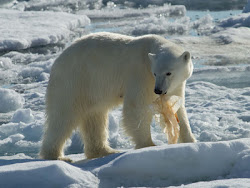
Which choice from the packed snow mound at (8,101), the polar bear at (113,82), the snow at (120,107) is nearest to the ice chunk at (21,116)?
the snow at (120,107)

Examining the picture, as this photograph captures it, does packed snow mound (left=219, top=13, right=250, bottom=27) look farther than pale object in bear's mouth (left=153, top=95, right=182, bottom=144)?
Yes

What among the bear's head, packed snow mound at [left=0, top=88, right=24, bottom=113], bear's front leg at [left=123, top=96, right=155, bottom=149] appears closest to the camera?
the bear's head

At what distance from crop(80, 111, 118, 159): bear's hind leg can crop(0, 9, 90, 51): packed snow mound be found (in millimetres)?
7794

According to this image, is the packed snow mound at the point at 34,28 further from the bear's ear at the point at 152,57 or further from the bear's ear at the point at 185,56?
the bear's ear at the point at 185,56

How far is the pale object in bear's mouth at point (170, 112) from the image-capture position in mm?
3957

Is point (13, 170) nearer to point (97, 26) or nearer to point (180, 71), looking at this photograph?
point (180, 71)

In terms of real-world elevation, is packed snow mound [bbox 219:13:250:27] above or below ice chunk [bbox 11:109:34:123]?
above

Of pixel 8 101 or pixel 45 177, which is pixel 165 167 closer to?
pixel 45 177

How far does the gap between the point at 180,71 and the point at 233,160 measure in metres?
0.87

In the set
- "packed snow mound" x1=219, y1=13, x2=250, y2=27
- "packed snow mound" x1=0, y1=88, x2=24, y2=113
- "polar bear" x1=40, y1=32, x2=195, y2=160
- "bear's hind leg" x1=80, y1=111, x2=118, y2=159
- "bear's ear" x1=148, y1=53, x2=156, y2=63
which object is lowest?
"packed snow mound" x1=0, y1=88, x2=24, y2=113

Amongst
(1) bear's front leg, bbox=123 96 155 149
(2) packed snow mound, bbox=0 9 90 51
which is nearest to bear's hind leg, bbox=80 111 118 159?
(1) bear's front leg, bbox=123 96 155 149

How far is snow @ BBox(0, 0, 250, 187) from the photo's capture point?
323cm

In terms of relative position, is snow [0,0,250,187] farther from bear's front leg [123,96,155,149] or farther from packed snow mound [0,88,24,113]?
bear's front leg [123,96,155,149]

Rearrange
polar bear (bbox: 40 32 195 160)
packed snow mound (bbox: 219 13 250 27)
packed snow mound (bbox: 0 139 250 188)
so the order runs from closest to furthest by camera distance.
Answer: packed snow mound (bbox: 0 139 250 188) → polar bear (bbox: 40 32 195 160) → packed snow mound (bbox: 219 13 250 27)
